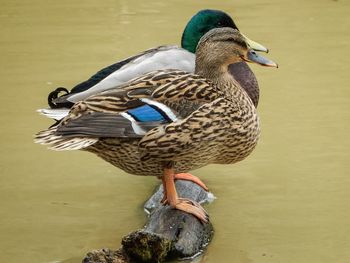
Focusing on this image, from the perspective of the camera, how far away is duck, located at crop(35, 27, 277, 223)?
4430 millimetres

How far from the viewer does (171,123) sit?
14.5 feet

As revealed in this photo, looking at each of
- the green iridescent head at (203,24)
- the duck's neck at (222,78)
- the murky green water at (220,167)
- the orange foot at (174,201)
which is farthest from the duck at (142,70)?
the orange foot at (174,201)

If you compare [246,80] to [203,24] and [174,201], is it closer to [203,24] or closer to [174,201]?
[203,24]

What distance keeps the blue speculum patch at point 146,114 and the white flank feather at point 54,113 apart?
0.60 m

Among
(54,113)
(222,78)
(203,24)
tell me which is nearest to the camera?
(222,78)

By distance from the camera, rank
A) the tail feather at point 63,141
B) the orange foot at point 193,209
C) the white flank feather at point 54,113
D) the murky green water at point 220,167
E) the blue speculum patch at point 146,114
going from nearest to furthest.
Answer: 1. the tail feather at point 63,141
2. the blue speculum patch at point 146,114
3. the orange foot at point 193,209
4. the murky green water at point 220,167
5. the white flank feather at point 54,113

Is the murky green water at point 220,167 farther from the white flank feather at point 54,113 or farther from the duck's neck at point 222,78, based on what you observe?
the duck's neck at point 222,78

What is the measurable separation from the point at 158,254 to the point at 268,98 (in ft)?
8.66

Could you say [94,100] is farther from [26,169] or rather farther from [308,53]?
[308,53]

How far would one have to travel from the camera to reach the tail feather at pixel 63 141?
434cm

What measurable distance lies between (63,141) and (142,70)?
3.83 feet

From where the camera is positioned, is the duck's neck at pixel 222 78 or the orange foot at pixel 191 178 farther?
the orange foot at pixel 191 178

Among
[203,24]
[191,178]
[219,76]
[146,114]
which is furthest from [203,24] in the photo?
[146,114]

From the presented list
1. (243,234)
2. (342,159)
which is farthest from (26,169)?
(342,159)
